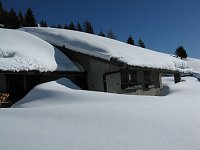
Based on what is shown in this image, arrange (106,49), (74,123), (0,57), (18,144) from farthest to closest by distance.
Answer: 1. (106,49)
2. (0,57)
3. (74,123)
4. (18,144)

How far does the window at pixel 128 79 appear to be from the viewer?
14.8 meters

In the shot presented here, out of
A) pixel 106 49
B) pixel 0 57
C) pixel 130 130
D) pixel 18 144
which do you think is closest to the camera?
pixel 18 144

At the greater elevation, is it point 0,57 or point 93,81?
point 0,57

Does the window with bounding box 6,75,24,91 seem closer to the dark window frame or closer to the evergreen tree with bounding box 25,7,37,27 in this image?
the dark window frame

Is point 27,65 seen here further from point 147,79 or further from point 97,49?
point 147,79

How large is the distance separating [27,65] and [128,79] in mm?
6091

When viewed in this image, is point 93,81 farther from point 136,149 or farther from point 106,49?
point 136,149

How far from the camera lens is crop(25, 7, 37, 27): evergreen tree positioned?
55181mm

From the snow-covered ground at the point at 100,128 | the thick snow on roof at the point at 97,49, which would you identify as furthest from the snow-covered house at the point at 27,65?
the snow-covered ground at the point at 100,128

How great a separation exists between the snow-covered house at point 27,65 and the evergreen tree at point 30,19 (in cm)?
4156

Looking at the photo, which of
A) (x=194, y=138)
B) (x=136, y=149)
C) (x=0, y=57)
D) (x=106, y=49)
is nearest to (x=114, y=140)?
(x=136, y=149)

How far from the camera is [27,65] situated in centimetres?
1105

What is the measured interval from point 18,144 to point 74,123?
0.98 metres

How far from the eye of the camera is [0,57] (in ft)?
36.6
